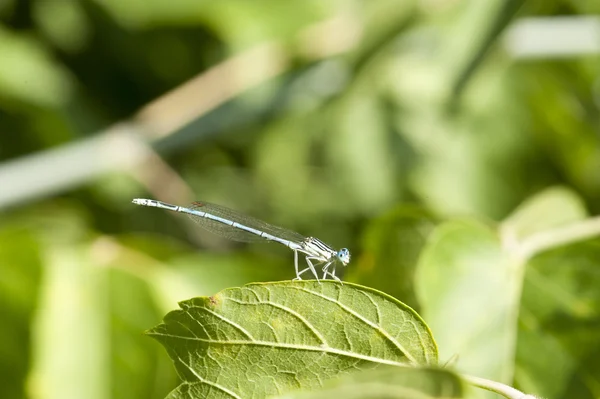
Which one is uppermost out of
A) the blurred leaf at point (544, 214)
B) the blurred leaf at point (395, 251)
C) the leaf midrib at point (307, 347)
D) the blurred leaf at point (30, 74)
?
the blurred leaf at point (30, 74)

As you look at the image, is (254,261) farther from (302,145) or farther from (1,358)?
(302,145)

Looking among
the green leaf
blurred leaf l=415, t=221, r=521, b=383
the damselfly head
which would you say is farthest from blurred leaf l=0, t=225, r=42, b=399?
blurred leaf l=415, t=221, r=521, b=383

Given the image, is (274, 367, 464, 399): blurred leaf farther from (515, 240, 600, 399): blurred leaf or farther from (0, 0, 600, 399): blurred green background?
(0, 0, 600, 399): blurred green background

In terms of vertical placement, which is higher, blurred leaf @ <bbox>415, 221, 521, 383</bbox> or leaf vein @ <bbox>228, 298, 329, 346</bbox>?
blurred leaf @ <bbox>415, 221, 521, 383</bbox>

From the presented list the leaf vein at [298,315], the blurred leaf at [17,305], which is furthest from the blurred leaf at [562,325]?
the blurred leaf at [17,305]

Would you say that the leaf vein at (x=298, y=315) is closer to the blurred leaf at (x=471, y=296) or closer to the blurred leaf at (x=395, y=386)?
the blurred leaf at (x=395, y=386)

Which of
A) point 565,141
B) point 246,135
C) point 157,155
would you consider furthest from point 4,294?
point 565,141
